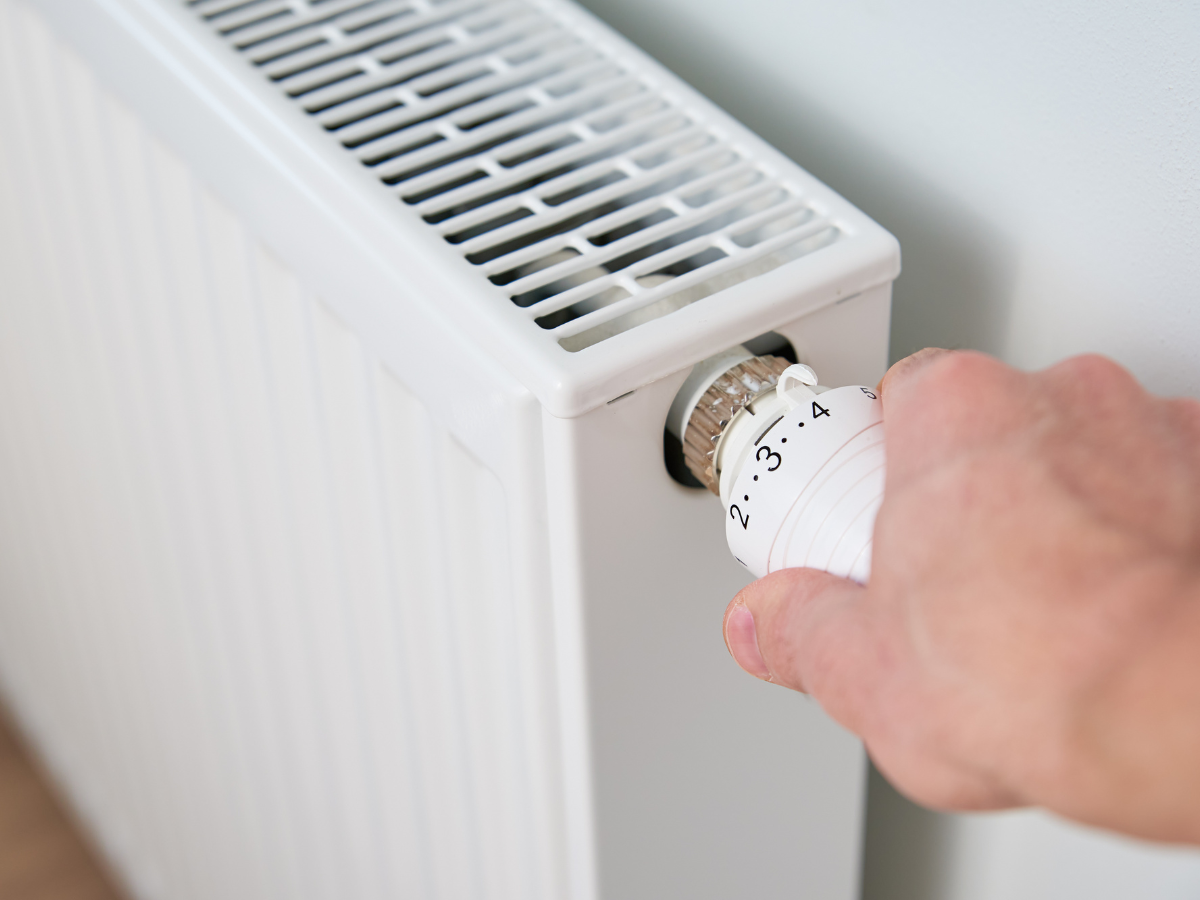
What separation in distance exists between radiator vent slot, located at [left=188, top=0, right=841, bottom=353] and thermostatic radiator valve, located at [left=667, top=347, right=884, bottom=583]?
0.08 ft

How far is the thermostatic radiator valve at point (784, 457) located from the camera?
9.5 inches

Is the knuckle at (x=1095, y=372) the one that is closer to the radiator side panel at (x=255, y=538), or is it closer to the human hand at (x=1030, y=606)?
the human hand at (x=1030, y=606)

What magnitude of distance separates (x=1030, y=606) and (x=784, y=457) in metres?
0.08

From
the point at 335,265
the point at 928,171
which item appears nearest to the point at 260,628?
the point at 335,265

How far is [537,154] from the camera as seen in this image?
1.20ft

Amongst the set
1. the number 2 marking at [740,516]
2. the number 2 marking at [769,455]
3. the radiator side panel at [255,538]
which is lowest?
the radiator side panel at [255,538]

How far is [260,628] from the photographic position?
0.52m

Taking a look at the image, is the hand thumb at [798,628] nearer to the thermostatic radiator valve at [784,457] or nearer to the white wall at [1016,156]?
the thermostatic radiator valve at [784,457]

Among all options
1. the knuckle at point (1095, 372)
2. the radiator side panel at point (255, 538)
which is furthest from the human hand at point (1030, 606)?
the radiator side panel at point (255, 538)

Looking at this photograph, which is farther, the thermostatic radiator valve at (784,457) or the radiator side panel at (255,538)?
the radiator side panel at (255,538)

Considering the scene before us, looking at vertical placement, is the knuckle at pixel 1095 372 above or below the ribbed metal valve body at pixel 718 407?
above

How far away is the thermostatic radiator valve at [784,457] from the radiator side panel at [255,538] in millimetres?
43

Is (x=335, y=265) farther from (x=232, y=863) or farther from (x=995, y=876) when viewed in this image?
(x=232, y=863)

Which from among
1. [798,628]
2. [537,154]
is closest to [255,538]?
[537,154]
